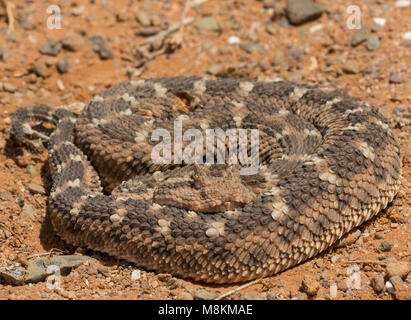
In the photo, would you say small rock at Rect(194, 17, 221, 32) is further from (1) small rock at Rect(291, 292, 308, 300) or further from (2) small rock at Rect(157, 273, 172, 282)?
(1) small rock at Rect(291, 292, 308, 300)

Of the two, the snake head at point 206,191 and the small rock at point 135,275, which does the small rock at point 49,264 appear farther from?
the snake head at point 206,191

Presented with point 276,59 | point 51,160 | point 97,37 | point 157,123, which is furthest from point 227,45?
point 51,160

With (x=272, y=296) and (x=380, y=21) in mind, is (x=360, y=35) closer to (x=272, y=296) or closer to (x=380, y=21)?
(x=380, y=21)

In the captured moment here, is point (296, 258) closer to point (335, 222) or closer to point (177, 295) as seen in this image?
point (335, 222)

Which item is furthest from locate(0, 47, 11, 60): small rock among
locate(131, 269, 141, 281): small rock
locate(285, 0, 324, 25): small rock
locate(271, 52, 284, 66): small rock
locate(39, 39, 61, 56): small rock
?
locate(131, 269, 141, 281): small rock

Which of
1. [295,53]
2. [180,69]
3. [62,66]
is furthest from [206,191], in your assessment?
[62,66]
